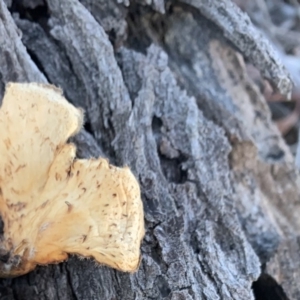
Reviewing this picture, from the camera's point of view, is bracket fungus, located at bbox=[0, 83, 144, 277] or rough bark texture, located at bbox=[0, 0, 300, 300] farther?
rough bark texture, located at bbox=[0, 0, 300, 300]

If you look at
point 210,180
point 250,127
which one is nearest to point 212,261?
point 210,180

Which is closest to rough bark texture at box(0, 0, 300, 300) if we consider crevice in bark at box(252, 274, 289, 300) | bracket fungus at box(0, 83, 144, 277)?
crevice in bark at box(252, 274, 289, 300)

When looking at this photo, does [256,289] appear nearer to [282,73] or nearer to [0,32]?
[282,73]

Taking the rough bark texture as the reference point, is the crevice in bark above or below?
below

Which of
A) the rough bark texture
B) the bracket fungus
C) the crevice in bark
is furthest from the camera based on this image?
the crevice in bark

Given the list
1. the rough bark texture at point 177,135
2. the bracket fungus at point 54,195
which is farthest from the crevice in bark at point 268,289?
the bracket fungus at point 54,195

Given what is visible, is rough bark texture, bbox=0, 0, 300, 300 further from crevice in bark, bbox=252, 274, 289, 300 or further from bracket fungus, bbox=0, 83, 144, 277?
bracket fungus, bbox=0, 83, 144, 277
